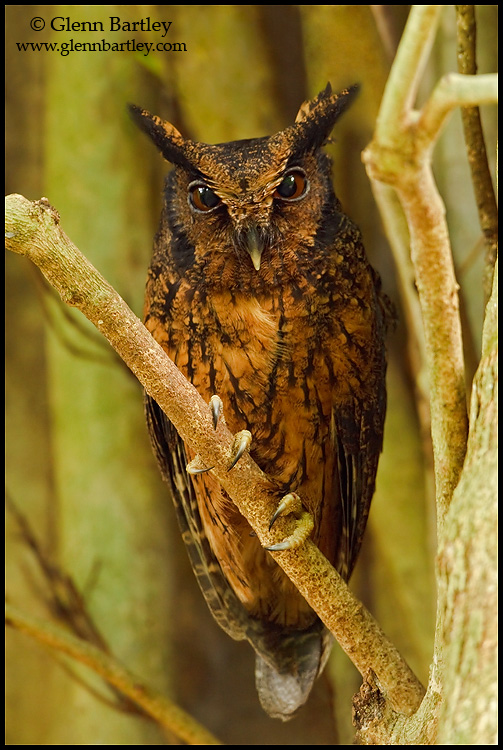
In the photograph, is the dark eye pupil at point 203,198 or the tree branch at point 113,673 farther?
the tree branch at point 113,673

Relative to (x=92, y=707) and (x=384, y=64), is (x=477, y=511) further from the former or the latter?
(x=92, y=707)

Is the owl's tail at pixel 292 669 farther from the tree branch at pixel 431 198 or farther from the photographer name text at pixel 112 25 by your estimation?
the photographer name text at pixel 112 25

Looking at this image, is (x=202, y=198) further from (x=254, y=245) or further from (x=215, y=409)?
(x=215, y=409)

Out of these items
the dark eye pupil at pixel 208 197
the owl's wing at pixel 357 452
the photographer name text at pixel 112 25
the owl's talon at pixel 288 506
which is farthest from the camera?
the photographer name text at pixel 112 25

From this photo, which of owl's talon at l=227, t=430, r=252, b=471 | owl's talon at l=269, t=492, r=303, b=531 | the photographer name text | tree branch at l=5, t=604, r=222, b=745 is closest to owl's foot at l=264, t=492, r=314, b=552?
owl's talon at l=269, t=492, r=303, b=531

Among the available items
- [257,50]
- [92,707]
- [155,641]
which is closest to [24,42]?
[257,50]

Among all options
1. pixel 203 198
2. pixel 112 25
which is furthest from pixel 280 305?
pixel 112 25

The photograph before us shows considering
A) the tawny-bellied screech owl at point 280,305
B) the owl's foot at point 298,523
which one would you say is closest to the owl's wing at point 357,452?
the tawny-bellied screech owl at point 280,305
